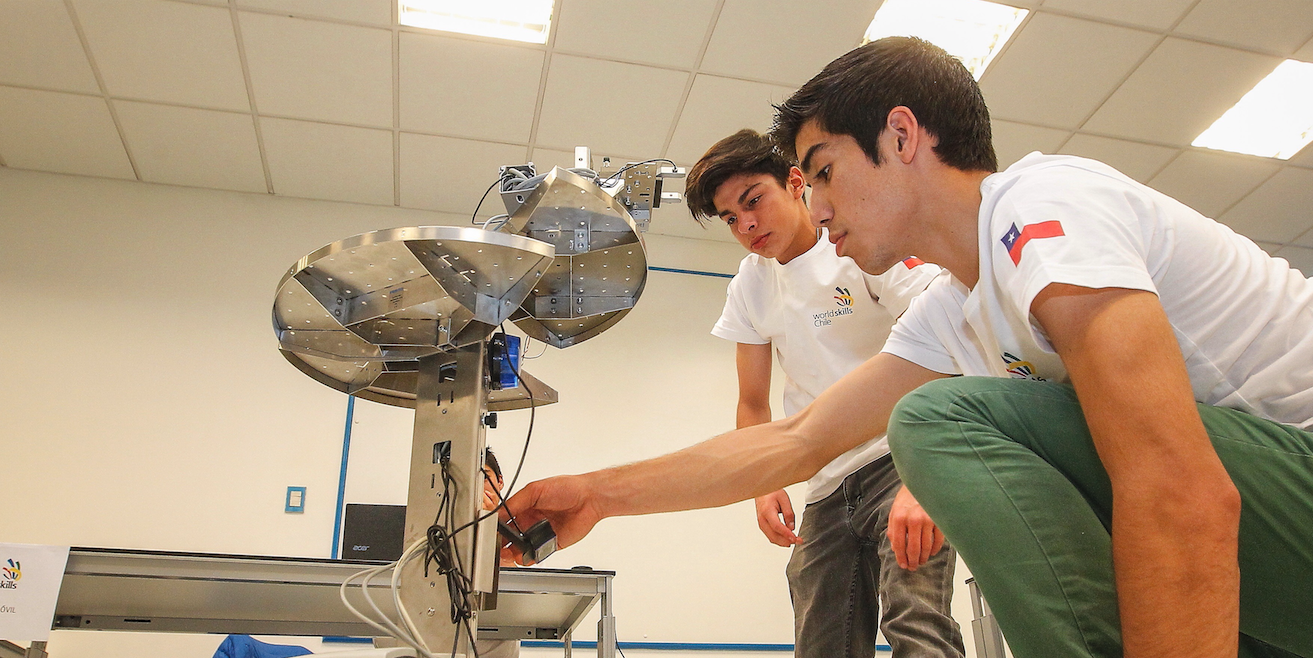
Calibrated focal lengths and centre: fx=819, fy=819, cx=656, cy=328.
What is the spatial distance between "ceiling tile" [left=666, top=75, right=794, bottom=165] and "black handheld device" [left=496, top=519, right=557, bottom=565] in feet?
8.06

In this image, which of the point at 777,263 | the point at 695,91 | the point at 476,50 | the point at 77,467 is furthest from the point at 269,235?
the point at 777,263

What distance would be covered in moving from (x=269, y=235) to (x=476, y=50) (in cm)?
151

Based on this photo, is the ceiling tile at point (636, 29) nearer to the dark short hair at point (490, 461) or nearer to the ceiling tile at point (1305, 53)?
the dark short hair at point (490, 461)

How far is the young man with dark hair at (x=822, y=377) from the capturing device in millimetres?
1471

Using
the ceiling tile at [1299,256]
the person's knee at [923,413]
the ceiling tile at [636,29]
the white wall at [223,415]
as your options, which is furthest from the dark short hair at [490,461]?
the ceiling tile at [1299,256]

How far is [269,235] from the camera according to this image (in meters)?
3.83

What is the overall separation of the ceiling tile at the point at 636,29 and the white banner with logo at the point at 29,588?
2.20m

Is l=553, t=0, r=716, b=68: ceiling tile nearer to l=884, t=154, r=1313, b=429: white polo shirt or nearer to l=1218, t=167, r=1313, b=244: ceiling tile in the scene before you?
l=884, t=154, r=1313, b=429: white polo shirt

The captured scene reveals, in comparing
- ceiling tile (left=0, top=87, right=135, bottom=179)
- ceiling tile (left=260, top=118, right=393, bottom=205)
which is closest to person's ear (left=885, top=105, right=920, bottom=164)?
ceiling tile (left=260, top=118, right=393, bottom=205)

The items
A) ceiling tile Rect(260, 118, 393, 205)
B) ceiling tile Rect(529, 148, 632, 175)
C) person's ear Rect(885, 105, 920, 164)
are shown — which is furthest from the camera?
ceiling tile Rect(529, 148, 632, 175)

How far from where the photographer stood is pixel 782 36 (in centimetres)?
303

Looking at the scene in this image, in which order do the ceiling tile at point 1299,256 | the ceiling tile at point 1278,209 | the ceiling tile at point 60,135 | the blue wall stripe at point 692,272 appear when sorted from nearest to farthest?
the ceiling tile at point 60,135 < the ceiling tile at point 1278,209 < the blue wall stripe at point 692,272 < the ceiling tile at point 1299,256

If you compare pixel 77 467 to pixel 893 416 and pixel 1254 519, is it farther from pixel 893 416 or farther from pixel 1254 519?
pixel 1254 519

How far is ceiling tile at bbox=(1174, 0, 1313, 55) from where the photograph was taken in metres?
2.92
